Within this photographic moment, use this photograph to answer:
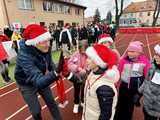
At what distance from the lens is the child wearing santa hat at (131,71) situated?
3.46m

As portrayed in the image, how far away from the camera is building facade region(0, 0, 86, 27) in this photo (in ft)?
64.6

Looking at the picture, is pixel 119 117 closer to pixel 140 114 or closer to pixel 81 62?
pixel 140 114

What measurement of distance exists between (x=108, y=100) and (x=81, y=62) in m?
1.85

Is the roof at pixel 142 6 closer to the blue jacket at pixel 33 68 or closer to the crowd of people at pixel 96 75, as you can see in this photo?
the crowd of people at pixel 96 75

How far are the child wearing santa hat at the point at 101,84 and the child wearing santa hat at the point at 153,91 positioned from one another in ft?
2.75

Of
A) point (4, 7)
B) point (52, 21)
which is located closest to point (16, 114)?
point (4, 7)

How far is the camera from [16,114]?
4914 millimetres

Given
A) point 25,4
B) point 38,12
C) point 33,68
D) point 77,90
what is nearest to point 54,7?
point 38,12

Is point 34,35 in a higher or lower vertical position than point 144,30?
higher

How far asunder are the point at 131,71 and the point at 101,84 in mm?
1395

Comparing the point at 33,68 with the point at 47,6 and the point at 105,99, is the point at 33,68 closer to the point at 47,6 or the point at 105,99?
the point at 105,99

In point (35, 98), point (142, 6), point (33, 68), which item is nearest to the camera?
point (33, 68)

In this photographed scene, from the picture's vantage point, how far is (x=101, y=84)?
92.0 inches

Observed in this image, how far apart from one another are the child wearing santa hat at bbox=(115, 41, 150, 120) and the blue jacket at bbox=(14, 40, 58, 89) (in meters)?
1.39
